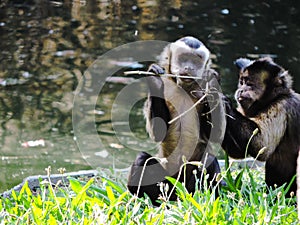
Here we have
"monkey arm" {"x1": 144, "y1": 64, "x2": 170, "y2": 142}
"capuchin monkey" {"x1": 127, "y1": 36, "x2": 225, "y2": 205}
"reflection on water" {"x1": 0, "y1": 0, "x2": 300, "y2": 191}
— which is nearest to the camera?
"monkey arm" {"x1": 144, "y1": 64, "x2": 170, "y2": 142}

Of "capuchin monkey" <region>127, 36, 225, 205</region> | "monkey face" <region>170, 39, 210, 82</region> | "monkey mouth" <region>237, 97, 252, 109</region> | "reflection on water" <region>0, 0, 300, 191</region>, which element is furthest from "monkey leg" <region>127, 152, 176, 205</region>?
"reflection on water" <region>0, 0, 300, 191</region>

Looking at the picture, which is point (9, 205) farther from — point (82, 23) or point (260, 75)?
point (82, 23)

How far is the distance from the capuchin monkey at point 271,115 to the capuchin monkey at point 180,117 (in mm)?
238

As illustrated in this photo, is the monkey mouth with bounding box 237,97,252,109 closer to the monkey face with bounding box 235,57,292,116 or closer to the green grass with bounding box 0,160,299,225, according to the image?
the monkey face with bounding box 235,57,292,116

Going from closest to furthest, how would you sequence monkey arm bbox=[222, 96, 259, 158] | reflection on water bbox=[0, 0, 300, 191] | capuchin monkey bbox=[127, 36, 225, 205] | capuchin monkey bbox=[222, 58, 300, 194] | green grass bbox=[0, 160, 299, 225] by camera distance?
green grass bbox=[0, 160, 299, 225] < capuchin monkey bbox=[127, 36, 225, 205] < monkey arm bbox=[222, 96, 259, 158] < capuchin monkey bbox=[222, 58, 300, 194] < reflection on water bbox=[0, 0, 300, 191]

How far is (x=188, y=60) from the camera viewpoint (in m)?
4.68

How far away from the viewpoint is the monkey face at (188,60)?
4.66m

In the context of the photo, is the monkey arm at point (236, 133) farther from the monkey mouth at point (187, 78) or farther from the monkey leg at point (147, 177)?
the monkey leg at point (147, 177)

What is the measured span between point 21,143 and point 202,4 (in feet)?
25.5

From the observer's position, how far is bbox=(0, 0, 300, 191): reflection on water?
8133mm

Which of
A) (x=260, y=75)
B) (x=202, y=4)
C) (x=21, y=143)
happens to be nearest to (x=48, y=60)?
(x=21, y=143)

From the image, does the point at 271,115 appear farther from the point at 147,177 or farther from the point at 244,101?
the point at 147,177

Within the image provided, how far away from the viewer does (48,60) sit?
453 inches

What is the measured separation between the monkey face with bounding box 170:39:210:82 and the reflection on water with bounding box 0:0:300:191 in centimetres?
180
